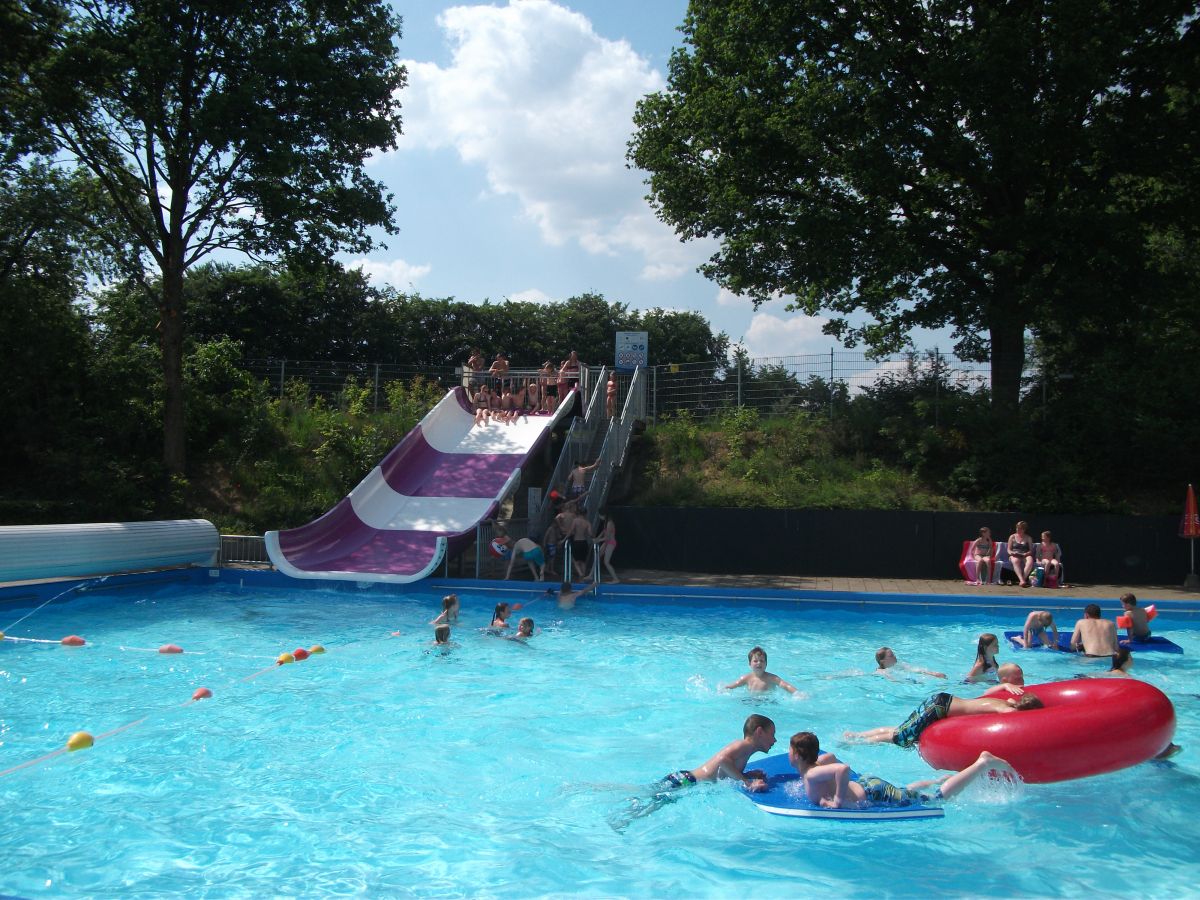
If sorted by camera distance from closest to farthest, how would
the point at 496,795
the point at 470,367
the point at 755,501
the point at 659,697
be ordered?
the point at 496,795, the point at 659,697, the point at 755,501, the point at 470,367

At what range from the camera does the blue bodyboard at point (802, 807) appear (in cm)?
530

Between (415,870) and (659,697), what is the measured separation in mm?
3902

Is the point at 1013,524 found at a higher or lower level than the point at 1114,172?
lower

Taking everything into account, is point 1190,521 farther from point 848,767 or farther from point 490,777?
point 490,777

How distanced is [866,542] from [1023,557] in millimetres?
2375

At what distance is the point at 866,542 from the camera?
15.0 meters

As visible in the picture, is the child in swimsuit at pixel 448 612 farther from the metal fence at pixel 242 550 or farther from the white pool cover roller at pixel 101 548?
the white pool cover roller at pixel 101 548

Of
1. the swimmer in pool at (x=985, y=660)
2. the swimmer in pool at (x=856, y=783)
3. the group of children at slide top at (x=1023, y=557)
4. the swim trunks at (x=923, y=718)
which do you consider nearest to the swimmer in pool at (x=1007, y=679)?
the swim trunks at (x=923, y=718)

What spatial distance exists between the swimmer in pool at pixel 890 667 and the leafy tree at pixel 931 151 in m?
9.03

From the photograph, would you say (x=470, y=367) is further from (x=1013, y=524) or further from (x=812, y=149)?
(x=1013, y=524)

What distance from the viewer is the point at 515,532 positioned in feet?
48.0

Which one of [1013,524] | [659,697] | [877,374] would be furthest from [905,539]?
[659,697]

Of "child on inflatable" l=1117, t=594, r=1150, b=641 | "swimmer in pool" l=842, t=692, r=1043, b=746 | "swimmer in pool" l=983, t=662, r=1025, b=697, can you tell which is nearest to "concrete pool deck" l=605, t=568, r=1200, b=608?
"child on inflatable" l=1117, t=594, r=1150, b=641

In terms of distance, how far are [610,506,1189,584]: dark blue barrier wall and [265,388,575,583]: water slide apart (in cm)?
244
